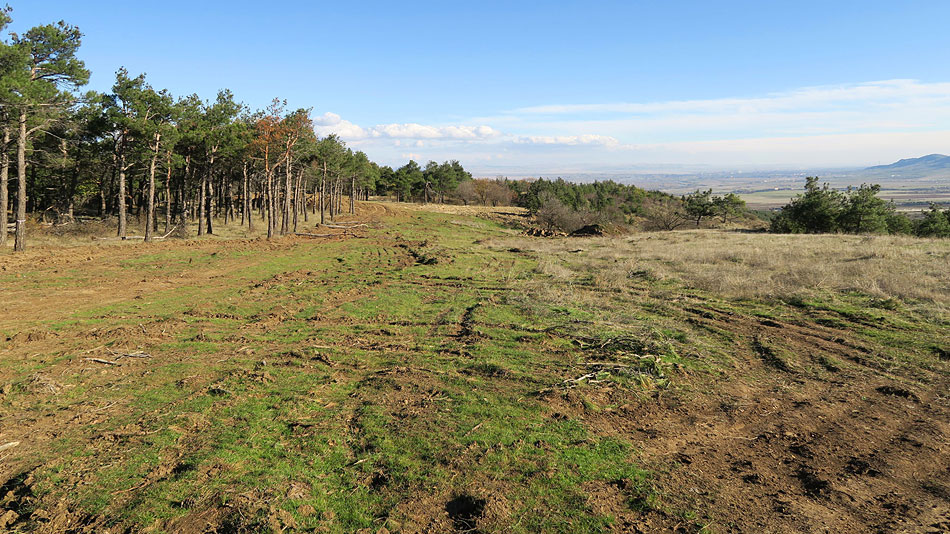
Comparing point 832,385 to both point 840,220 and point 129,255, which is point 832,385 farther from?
point 840,220

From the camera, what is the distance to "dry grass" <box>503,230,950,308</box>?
1649 centimetres

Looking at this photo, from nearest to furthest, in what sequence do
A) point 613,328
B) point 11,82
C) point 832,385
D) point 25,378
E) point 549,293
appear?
point 25,378 → point 832,385 → point 613,328 → point 549,293 → point 11,82

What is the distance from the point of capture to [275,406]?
298 inches

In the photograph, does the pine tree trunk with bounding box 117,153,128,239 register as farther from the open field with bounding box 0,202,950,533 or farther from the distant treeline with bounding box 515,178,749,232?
the distant treeline with bounding box 515,178,749,232

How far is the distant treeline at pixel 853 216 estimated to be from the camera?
148 feet

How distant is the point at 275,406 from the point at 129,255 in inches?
881

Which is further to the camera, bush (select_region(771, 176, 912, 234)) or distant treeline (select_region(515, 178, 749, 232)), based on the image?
distant treeline (select_region(515, 178, 749, 232))

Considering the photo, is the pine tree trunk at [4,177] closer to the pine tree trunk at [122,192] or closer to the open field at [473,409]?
the pine tree trunk at [122,192]

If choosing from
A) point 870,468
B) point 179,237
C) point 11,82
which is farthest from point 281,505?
point 179,237

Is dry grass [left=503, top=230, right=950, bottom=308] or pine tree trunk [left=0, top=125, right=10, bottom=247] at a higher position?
pine tree trunk [left=0, top=125, right=10, bottom=247]

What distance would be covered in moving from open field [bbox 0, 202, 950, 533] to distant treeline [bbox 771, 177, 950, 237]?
120 ft

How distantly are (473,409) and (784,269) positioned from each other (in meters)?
19.7

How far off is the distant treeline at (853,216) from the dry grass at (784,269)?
766 inches

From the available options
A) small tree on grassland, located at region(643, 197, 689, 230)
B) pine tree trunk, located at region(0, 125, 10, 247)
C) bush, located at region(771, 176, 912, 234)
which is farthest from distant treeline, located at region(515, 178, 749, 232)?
pine tree trunk, located at region(0, 125, 10, 247)
